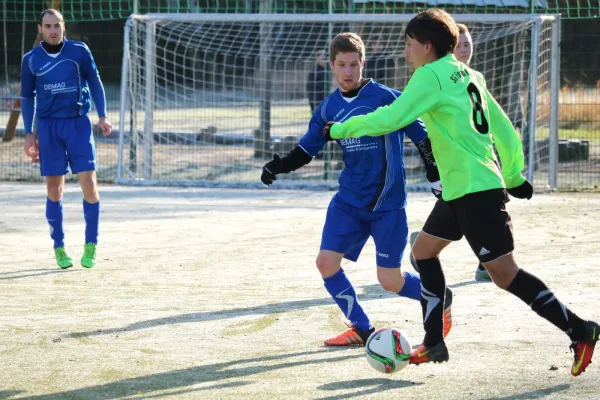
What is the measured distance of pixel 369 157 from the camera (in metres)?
5.56

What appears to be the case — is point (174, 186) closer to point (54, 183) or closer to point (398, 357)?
point (54, 183)

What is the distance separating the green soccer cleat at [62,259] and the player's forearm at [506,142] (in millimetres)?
3928

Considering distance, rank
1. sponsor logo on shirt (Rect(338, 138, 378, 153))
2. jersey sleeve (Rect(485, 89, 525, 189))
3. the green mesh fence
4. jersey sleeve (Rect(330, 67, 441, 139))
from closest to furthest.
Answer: jersey sleeve (Rect(330, 67, 441, 139)) < jersey sleeve (Rect(485, 89, 525, 189)) < sponsor logo on shirt (Rect(338, 138, 378, 153)) < the green mesh fence

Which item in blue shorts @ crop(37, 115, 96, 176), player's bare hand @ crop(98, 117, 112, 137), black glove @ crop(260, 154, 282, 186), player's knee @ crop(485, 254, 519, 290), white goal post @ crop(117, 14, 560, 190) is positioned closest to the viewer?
player's knee @ crop(485, 254, 519, 290)

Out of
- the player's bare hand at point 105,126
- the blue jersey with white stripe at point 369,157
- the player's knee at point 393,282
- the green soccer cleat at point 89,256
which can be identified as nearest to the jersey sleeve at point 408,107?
the blue jersey with white stripe at point 369,157

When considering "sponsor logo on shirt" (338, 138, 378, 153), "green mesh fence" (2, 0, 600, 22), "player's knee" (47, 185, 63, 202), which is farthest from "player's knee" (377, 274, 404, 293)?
"green mesh fence" (2, 0, 600, 22)

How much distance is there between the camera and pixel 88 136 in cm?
816

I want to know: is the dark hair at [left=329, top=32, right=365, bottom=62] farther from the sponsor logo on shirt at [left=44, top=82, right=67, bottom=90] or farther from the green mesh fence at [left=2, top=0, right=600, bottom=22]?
the green mesh fence at [left=2, top=0, right=600, bottom=22]

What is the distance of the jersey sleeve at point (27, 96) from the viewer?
26.7ft

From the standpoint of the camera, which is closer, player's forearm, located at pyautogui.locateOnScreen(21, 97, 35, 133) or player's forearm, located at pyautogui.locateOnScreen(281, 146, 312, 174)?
player's forearm, located at pyautogui.locateOnScreen(281, 146, 312, 174)

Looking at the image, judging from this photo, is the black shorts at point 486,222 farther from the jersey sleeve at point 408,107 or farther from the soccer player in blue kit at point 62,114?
the soccer player in blue kit at point 62,114

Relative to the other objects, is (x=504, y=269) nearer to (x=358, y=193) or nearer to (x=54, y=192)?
(x=358, y=193)

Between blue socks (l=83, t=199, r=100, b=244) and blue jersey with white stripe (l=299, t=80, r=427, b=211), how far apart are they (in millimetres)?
2997

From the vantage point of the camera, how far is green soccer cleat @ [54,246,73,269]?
26.1 feet
